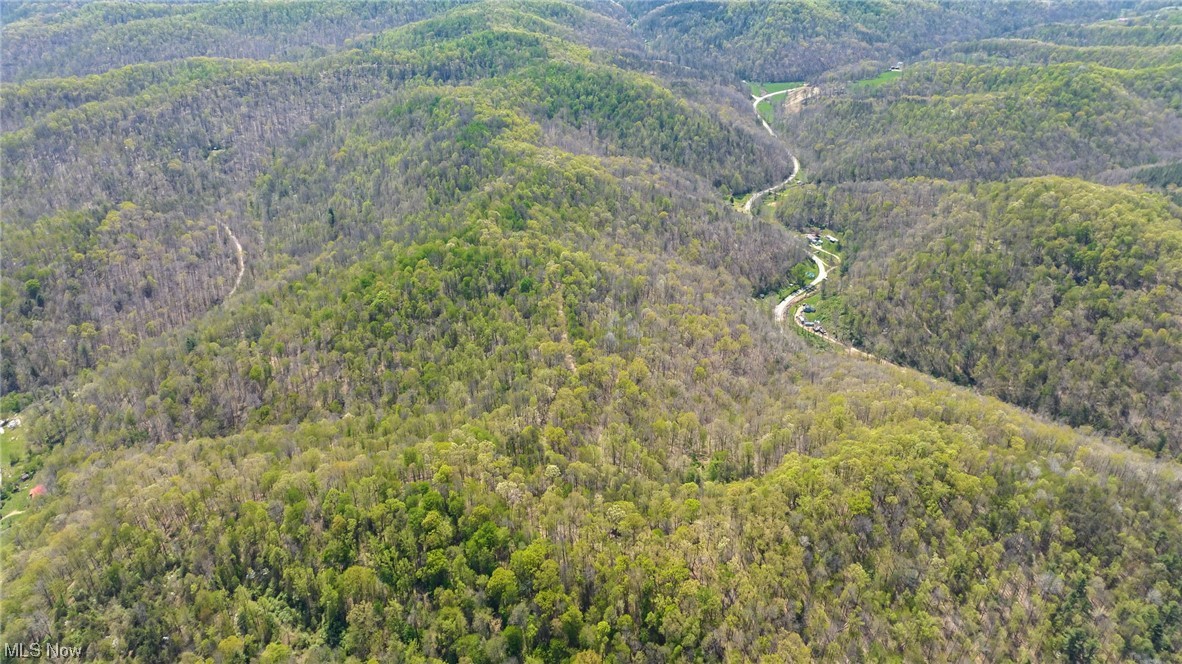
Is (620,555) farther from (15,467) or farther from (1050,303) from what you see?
(1050,303)

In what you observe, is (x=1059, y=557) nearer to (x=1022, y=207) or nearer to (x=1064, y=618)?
(x=1064, y=618)

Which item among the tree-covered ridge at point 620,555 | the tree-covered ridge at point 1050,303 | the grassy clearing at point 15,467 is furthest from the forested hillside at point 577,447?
the grassy clearing at point 15,467

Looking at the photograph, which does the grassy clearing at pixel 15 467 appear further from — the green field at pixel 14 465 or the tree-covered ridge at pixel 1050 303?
the tree-covered ridge at pixel 1050 303

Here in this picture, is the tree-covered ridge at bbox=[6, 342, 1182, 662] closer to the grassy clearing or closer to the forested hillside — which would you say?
the forested hillside

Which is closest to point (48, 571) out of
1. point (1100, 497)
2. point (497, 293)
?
point (497, 293)

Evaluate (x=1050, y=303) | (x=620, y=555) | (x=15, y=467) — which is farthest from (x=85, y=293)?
(x=1050, y=303)

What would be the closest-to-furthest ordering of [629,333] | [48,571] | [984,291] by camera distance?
1. [48,571]
2. [629,333]
3. [984,291]

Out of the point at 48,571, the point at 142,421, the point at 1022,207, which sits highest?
the point at 1022,207

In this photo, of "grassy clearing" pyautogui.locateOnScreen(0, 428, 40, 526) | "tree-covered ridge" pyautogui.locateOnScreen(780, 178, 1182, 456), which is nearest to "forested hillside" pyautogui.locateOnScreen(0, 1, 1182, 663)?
"tree-covered ridge" pyautogui.locateOnScreen(780, 178, 1182, 456)
